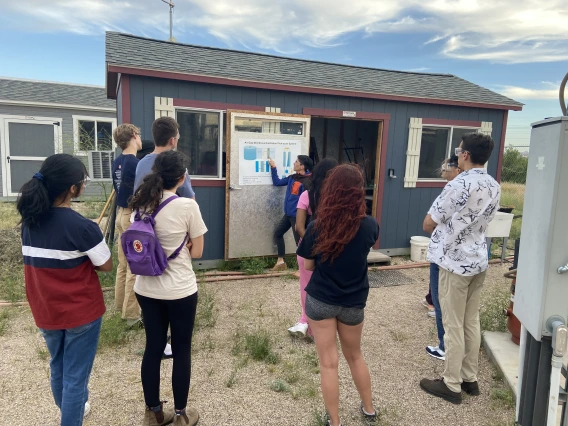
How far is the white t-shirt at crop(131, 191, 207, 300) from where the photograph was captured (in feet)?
7.54

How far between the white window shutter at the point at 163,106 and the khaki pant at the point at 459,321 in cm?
396

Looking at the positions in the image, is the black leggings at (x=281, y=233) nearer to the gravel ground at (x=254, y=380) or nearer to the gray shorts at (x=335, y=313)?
the gravel ground at (x=254, y=380)

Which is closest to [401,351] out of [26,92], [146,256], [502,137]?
[146,256]

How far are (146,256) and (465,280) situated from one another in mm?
2019

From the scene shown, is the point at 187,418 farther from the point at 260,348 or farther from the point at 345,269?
the point at 345,269

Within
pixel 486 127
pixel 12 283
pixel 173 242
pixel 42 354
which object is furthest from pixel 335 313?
pixel 486 127

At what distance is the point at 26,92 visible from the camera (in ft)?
41.8

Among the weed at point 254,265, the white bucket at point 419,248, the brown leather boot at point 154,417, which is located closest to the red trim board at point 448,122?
the white bucket at point 419,248

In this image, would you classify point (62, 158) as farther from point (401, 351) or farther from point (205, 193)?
point (205, 193)

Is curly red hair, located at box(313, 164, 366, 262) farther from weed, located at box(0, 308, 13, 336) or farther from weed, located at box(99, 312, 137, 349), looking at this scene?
weed, located at box(0, 308, 13, 336)

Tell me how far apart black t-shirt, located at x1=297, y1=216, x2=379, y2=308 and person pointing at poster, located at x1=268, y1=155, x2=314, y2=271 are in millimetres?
1944

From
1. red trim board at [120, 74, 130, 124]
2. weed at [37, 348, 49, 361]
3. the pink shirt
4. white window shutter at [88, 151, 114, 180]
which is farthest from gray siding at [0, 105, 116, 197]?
A: the pink shirt

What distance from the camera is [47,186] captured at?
79.7 inches

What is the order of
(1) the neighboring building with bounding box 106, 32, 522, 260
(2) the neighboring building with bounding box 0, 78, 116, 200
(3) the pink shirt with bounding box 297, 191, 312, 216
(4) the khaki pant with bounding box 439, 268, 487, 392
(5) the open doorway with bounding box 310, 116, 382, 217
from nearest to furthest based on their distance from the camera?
(4) the khaki pant with bounding box 439, 268, 487, 392
(3) the pink shirt with bounding box 297, 191, 312, 216
(1) the neighboring building with bounding box 106, 32, 522, 260
(5) the open doorway with bounding box 310, 116, 382, 217
(2) the neighboring building with bounding box 0, 78, 116, 200
